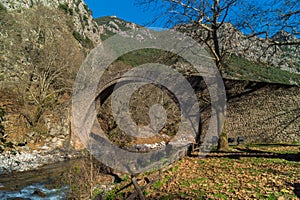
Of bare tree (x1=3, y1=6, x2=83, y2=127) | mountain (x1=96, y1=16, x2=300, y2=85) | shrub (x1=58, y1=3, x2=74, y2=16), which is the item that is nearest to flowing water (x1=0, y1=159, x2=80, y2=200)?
bare tree (x1=3, y1=6, x2=83, y2=127)

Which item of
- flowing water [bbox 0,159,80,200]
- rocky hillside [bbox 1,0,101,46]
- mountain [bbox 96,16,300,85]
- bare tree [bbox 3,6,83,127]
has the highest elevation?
rocky hillside [bbox 1,0,101,46]

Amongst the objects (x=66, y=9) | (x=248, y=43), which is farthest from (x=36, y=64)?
(x=66, y=9)

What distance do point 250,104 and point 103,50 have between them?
1784cm

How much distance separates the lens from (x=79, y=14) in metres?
39.2

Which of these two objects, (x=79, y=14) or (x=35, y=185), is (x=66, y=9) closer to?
(x=79, y=14)

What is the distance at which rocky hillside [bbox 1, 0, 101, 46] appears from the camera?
29.3 m

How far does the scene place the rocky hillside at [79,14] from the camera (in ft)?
96.3

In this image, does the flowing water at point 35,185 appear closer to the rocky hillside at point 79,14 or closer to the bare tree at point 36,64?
the bare tree at point 36,64

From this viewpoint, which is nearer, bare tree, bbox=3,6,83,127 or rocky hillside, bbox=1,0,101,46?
bare tree, bbox=3,6,83,127

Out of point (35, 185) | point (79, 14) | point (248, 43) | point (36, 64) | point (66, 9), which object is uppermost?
point (79, 14)

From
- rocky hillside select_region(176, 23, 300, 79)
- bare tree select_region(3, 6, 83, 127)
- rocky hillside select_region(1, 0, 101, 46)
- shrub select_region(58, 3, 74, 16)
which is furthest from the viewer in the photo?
shrub select_region(58, 3, 74, 16)

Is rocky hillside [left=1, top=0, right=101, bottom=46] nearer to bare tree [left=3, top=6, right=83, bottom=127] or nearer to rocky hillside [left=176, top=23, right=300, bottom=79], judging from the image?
bare tree [left=3, top=6, right=83, bottom=127]

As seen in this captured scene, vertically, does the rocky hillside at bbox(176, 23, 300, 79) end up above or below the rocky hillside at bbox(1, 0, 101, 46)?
below

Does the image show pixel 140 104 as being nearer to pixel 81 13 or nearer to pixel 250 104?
pixel 250 104
